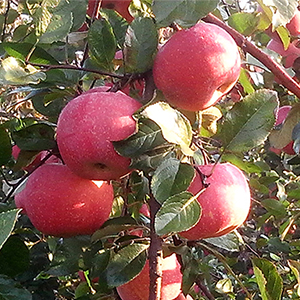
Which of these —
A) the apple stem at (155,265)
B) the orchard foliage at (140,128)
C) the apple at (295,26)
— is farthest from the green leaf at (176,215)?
the apple at (295,26)

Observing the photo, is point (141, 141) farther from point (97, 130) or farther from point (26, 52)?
point (26, 52)

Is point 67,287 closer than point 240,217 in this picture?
No

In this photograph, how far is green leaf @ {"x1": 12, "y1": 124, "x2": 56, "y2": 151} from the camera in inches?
32.8

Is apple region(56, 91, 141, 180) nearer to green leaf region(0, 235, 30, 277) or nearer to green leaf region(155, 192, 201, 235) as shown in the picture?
green leaf region(155, 192, 201, 235)

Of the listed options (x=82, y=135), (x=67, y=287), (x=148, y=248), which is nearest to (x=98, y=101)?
(x=82, y=135)

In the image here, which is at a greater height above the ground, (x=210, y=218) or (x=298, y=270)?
(x=210, y=218)

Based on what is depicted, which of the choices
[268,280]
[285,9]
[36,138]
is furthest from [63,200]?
[285,9]

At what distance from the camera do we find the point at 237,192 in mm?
797

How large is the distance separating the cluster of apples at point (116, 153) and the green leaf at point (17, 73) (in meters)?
0.06

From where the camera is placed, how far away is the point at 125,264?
0.82 meters

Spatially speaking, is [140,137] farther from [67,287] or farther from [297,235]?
[297,235]

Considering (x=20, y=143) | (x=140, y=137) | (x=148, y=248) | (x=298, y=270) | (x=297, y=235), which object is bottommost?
(x=297, y=235)

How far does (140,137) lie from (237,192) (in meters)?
0.22

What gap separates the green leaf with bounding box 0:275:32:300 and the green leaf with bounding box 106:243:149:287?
0.42 feet
